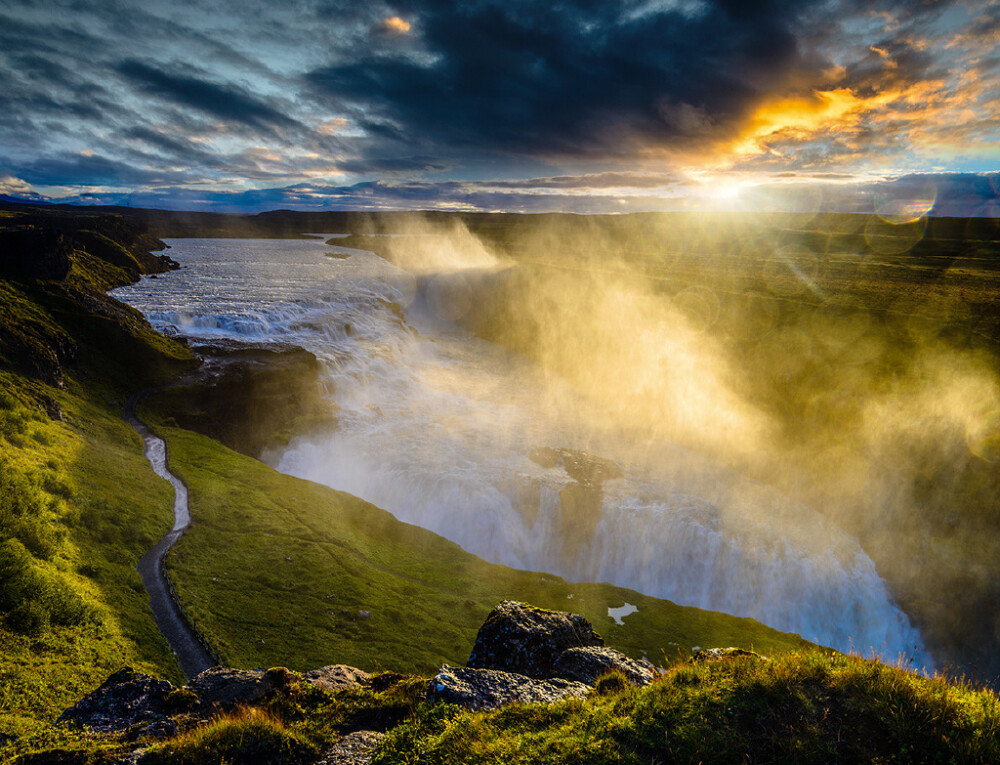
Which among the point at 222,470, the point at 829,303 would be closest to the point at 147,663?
the point at 222,470

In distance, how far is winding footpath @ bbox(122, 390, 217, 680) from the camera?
18297 millimetres

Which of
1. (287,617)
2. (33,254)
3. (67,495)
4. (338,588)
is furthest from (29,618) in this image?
(33,254)

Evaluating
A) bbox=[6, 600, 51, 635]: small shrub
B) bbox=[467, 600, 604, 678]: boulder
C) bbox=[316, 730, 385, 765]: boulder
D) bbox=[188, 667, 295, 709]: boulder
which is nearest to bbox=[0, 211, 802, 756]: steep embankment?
bbox=[6, 600, 51, 635]: small shrub

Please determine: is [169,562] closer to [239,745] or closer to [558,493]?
[239,745]

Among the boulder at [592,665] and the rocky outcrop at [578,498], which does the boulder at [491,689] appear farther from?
the rocky outcrop at [578,498]

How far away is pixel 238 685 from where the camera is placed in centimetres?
955

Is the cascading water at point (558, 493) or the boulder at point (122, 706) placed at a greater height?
the boulder at point (122, 706)

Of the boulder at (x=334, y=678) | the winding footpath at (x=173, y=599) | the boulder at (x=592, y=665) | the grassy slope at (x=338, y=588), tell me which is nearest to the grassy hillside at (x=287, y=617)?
the grassy slope at (x=338, y=588)

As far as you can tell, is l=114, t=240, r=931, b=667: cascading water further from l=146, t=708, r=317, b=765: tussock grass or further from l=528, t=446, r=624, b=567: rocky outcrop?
l=146, t=708, r=317, b=765: tussock grass

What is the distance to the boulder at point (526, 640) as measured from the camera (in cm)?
1244

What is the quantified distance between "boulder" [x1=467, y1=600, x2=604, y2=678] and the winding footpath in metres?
12.5

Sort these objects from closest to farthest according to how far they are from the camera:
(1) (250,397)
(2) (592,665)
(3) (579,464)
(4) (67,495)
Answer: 1. (2) (592,665)
2. (4) (67,495)
3. (1) (250,397)
4. (3) (579,464)

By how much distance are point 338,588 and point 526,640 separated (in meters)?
18.1

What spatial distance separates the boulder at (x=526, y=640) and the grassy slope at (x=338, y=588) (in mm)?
11295
